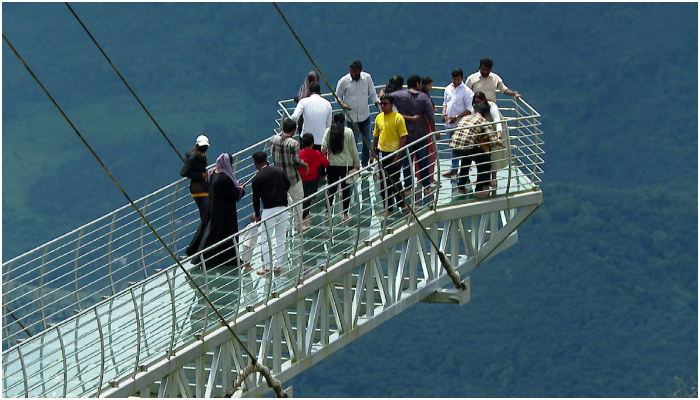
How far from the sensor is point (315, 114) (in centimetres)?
1883

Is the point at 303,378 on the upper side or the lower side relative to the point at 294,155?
lower

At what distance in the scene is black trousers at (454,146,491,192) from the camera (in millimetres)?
18294

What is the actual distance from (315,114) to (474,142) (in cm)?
208

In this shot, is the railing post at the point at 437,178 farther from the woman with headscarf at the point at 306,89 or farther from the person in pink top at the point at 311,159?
the woman with headscarf at the point at 306,89

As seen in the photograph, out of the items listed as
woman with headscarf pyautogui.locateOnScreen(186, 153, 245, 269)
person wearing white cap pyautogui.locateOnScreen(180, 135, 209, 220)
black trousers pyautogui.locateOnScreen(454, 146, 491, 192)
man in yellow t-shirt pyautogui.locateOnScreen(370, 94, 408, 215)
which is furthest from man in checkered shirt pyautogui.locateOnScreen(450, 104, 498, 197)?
person wearing white cap pyautogui.locateOnScreen(180, 135, 209, 220)

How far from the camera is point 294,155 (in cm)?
1703

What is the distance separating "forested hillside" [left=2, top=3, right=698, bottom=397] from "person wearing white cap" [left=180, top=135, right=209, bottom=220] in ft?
263

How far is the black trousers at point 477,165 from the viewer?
60.0 ft

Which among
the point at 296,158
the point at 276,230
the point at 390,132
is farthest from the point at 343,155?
the point at 276,230

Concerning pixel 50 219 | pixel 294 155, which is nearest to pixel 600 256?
pixel 50 219

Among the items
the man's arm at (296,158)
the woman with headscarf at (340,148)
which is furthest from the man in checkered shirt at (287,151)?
the woman with headscarf at (340,148)

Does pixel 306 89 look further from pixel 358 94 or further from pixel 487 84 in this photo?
pixel 487 84

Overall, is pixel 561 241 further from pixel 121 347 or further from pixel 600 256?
pixel 121 347

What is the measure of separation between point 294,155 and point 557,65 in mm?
116513
